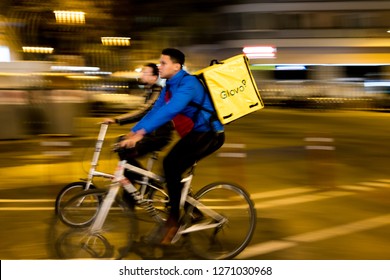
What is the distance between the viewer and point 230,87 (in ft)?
16.2

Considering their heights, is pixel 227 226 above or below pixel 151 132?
below

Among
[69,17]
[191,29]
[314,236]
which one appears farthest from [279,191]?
[191,29]

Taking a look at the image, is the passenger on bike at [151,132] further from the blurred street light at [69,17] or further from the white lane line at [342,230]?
the blurred street light at [69,17]

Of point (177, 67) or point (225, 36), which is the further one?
point (225, 36)

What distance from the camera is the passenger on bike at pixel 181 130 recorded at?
483 cm

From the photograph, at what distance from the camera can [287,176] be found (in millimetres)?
9617

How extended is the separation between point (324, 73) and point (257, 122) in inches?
929

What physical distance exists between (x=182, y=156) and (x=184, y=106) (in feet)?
1.47

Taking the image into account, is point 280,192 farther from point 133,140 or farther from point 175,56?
point 133,140

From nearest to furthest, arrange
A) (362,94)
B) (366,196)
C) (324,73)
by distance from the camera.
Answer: (366,196), (362,94), (324,73)

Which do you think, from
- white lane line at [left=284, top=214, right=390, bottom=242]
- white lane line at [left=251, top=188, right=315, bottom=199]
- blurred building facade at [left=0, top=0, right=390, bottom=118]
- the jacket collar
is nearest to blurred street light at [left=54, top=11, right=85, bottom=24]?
blurred building facade at [left=0, top=0, right=390, bottom=118]

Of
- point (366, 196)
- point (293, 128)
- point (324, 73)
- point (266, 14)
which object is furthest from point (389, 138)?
point (266, 14)

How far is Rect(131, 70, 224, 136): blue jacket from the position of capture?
15.5 feet

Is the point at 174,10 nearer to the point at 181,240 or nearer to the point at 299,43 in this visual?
the point at 181,240
